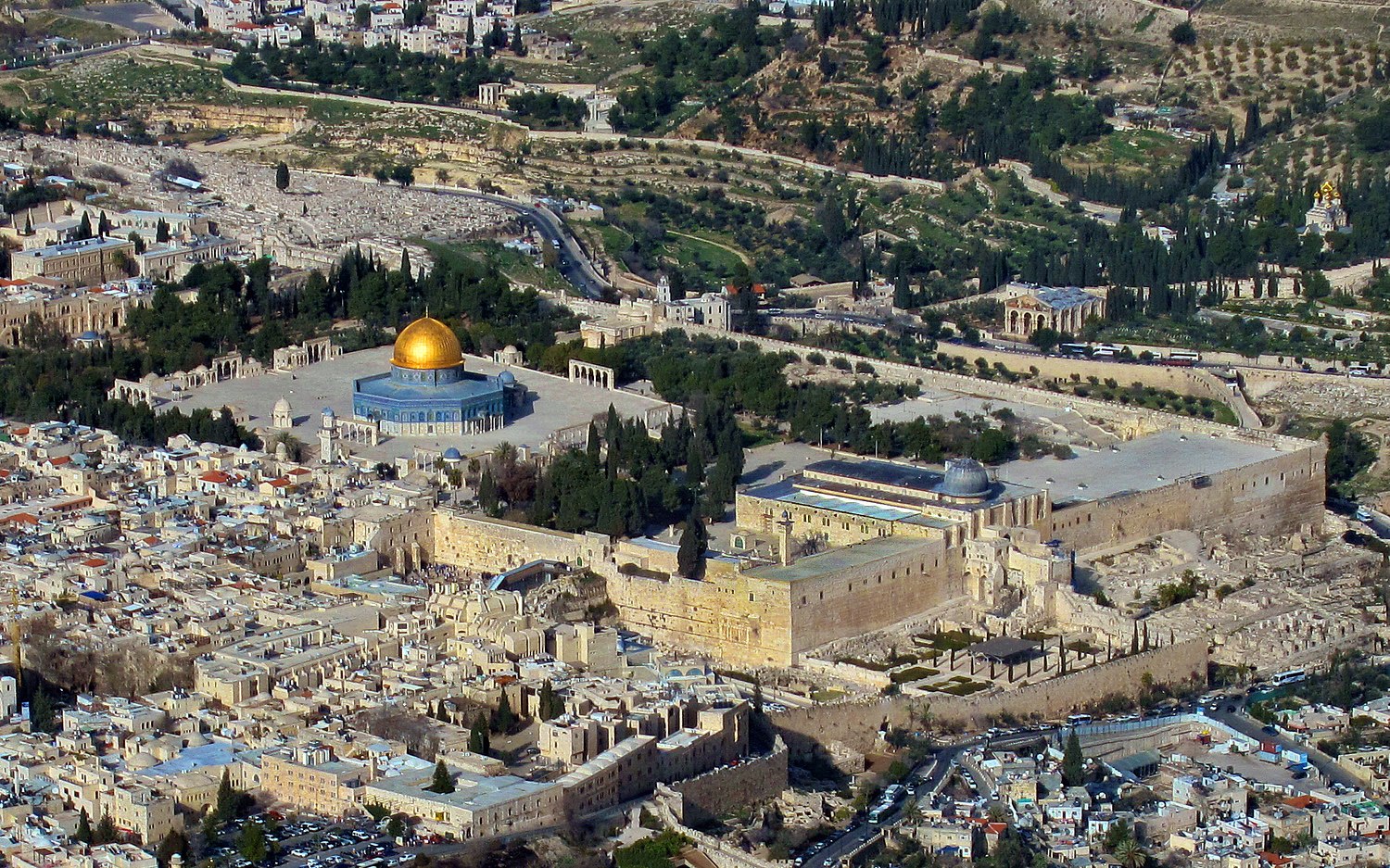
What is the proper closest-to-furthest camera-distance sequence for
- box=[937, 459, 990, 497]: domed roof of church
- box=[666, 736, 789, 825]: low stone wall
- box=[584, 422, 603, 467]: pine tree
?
box=[666, 736, 789, 825]: low stone wall → box=[937, 459, 990, 497]: domed roof of church → box=[584, 422, 603, 467]: pine tree

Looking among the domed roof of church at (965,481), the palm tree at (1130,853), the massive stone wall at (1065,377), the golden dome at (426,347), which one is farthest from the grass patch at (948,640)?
the golden dome at (426,347)

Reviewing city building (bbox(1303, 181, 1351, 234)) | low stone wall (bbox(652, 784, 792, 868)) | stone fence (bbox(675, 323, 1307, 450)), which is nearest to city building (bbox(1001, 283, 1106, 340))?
stone fence (bbox(675, 323, 1307, 450))

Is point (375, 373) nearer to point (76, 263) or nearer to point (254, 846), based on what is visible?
point (76, 263)

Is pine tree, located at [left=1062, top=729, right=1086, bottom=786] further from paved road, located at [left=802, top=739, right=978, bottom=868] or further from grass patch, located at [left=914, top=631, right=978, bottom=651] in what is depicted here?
grass patch, located at [left=914, top=631, right=978, bottom=651]

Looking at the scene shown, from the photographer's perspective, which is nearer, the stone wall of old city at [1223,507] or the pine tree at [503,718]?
the pine tree at [503,718]

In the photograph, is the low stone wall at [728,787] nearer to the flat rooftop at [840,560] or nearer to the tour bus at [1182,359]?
the flat rooftop at [840,560]

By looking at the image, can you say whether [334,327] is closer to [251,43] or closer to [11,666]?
[11,666]

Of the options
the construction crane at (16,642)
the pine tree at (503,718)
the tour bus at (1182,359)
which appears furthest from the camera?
the tour bus at (1182,359)
